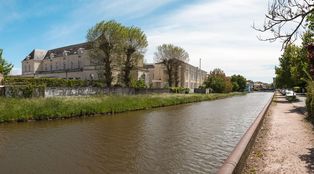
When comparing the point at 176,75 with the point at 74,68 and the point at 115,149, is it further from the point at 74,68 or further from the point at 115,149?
the point at 115,149

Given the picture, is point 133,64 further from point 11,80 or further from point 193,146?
point 193,146

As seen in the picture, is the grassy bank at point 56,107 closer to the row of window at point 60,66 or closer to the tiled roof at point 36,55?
the row of window at point 60,66

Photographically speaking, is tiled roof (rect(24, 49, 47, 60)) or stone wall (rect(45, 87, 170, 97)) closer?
stone wall (rect(45, 87, 170, 97))

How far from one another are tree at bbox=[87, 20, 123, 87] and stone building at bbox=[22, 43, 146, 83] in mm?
3384

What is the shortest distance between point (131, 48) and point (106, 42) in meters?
4.47

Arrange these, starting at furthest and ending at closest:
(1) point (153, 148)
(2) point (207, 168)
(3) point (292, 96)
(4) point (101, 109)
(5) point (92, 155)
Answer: (3) point (292, 96)
(4) point (101, 109)
(1) point (153, 148)
(5) point (92, 155)
(2) point (207, 168)

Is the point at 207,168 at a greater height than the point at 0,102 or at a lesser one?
lesser

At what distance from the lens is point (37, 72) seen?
273 feet

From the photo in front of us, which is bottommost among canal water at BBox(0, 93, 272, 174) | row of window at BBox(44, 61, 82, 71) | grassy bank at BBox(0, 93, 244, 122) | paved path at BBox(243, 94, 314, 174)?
canal water at BBox(0, 93, 272, 174)

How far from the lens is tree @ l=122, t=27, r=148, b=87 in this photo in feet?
167

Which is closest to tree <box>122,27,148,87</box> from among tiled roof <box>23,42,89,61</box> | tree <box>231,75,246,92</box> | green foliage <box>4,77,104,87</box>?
green foliage <box>4,77,104,87</box>

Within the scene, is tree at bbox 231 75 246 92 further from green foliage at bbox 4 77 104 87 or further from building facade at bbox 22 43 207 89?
green foliage at bbox 4 77 104 87

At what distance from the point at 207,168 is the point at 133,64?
1699 inches

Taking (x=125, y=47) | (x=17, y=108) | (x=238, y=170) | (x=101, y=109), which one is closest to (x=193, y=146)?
(x=238, y=170)
